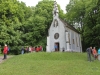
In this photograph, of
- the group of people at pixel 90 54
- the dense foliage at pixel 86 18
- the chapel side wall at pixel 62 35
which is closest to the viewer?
the group of people at pixel 90 54

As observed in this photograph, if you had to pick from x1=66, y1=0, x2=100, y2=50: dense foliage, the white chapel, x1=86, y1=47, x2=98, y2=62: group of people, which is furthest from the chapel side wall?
x1=86, y1=47, x2=98, y2=62: group of people

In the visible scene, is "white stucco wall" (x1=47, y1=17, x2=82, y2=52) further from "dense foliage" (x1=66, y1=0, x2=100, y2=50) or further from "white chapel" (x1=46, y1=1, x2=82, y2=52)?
"dense foliage" (x1=66, y1=0, x2=100, y2=50)

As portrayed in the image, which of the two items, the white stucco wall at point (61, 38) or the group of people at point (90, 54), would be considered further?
the white stucco wall at point (61, 38)

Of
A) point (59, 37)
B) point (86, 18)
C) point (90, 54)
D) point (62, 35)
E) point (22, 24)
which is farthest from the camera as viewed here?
point (22, 24)

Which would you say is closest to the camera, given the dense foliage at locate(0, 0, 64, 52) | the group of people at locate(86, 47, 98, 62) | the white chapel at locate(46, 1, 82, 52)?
the group of people at locate(86, 47, 98, 62)


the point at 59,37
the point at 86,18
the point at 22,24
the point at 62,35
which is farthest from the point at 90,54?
the point at 22,24

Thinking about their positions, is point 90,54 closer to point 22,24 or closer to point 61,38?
point 61,38

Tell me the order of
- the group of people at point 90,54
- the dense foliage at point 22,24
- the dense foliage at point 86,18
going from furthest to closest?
1. the dense foliage at point 86,18
2. the dense foliage at point 22,24
3. the group of people at point 90,54

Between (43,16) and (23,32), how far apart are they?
7059 millimetres

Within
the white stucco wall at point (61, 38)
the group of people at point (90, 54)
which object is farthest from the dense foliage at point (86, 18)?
the group of people at point (90, 54)

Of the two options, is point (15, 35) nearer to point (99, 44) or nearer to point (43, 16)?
point (43, 16)

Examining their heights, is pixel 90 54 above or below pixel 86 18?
below

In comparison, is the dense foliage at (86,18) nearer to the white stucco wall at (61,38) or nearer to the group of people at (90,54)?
the white stucco wall at (61,38)

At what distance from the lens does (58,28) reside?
45.2 meters
